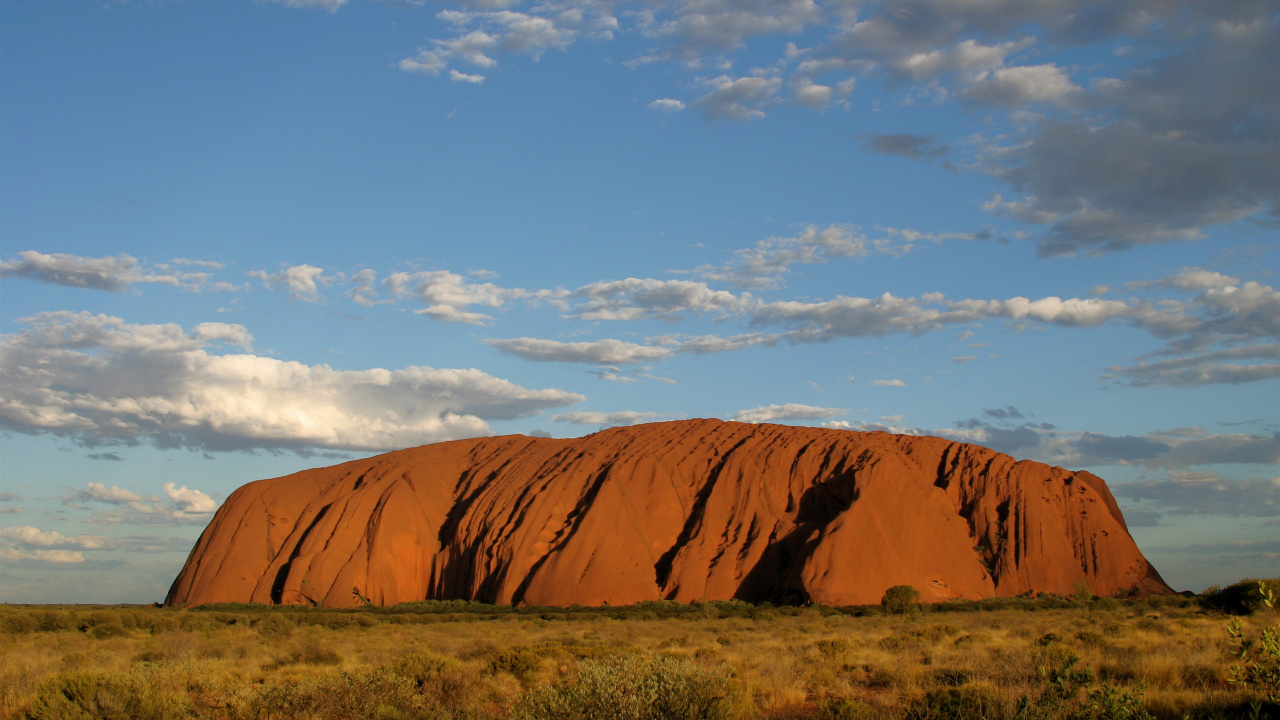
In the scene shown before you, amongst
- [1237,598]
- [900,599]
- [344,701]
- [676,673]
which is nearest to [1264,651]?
[676,673]

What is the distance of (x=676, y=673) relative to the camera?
9.17m

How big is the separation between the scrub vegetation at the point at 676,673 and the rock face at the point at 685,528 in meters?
19.1

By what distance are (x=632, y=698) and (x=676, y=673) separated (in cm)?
88

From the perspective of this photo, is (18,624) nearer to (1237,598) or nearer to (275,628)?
(275,628)

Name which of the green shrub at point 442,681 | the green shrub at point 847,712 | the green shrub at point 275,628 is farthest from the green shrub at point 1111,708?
the green shrub at point 275,628

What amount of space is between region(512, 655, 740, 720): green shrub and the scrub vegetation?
0.06ft

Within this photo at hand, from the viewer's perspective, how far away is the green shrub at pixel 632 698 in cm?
842

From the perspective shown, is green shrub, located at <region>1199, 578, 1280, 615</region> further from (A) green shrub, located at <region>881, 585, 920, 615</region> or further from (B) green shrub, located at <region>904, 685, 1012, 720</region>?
(B) green shrub, located at <region>904, 685, 1012, 720</region>

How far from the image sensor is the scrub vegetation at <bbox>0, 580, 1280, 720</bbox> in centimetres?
898

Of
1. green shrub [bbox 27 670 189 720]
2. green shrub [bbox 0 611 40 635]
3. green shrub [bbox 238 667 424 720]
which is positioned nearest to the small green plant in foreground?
green shrub [bbox 238 667 424 720]

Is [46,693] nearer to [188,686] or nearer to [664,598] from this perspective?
[188,686]

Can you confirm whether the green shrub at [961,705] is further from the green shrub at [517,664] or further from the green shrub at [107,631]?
the green shrub at [107,631]

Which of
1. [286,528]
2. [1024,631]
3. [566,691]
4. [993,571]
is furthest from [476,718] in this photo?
[286,528]

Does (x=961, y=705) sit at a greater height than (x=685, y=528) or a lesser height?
lesser
